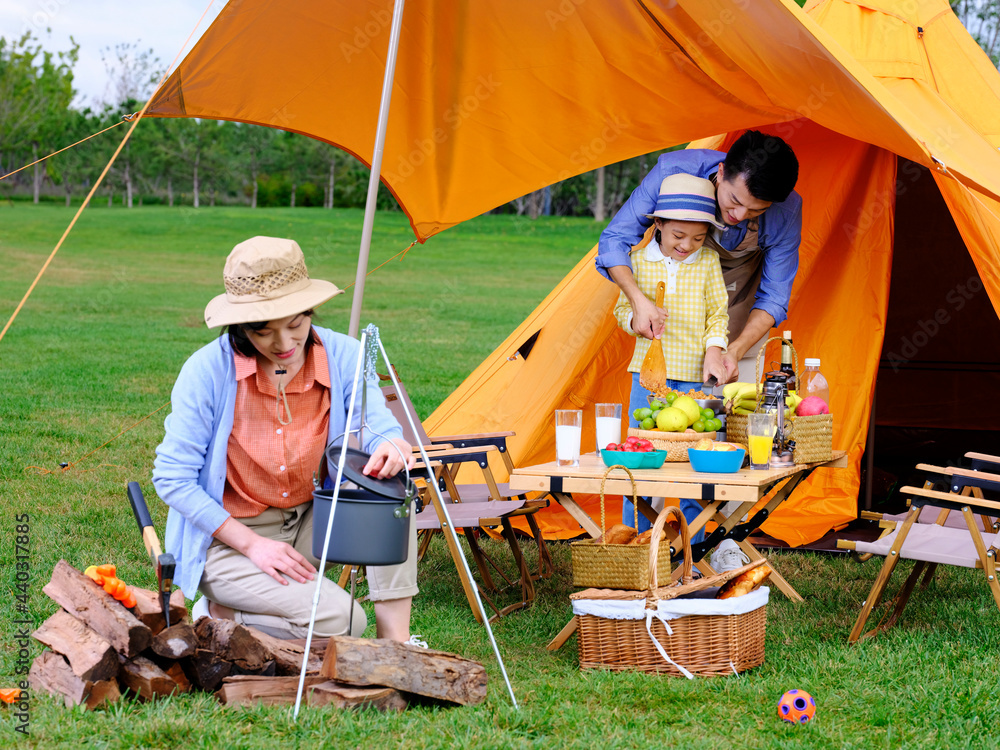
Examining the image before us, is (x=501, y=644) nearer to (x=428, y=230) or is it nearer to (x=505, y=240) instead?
(x=428, y=230)

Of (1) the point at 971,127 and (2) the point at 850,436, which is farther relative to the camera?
(2) the point at 850,436

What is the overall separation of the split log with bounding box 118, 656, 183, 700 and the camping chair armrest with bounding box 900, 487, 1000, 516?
7.09ft

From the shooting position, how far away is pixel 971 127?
430cm

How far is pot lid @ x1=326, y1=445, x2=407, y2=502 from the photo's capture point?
8.16 feet

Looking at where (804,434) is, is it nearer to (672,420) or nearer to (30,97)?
(672,420)

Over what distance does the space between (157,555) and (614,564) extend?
4.11ft

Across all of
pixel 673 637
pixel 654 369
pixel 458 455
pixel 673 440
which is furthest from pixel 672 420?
pixel 458 455

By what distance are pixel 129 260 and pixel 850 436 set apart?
750 inches

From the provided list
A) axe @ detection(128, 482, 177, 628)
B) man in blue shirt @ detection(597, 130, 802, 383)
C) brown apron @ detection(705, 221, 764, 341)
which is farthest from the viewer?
brown apron @ detection(705, 221, 764, 341)

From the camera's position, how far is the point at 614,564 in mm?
3014

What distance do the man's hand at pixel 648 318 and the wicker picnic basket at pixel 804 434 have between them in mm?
434

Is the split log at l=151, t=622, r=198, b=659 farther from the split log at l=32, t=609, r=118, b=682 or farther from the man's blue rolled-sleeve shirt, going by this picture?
the man's blue rolled-sleeve shirt

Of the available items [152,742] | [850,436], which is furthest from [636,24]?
[152,742]

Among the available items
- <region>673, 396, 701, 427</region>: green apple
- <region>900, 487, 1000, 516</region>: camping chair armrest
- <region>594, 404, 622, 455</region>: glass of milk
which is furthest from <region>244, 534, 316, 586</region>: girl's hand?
<region>900, 487, 1000, 516</region>: camping chair armrest
